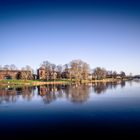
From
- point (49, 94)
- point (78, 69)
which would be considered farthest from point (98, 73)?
point (49, 94)

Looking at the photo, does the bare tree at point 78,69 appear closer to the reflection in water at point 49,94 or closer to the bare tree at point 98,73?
the bare tree at point 98,73

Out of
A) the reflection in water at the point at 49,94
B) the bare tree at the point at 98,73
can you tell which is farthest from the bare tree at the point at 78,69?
the reflection in water at the point at 49,94

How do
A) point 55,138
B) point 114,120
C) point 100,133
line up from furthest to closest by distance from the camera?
point 114,120, point 100,133, point 55,138

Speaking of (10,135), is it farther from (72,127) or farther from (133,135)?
(133,135)

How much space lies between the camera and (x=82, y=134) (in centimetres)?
1444

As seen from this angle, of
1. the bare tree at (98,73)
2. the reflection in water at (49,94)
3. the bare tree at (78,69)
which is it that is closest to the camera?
the reflection in water at (49,94)

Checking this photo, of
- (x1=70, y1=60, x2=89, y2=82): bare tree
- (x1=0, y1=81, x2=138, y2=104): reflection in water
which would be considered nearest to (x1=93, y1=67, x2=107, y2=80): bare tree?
(x1=70, y1=60, x2=89, y2=82): bare tree

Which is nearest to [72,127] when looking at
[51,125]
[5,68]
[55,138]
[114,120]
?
[51,125]

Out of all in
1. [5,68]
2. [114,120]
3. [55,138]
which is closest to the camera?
[55,138]

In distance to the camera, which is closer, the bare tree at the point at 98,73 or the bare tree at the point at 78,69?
the bare tree at the point at 78,69

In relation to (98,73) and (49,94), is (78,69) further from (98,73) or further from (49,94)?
(49,94)

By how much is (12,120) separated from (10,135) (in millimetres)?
5374

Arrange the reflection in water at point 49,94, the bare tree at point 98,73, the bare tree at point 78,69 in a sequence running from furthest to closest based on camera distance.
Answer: the bare tree at point 98,73 → the bare tree at point 78,69 → the reflection in water at point 49,94

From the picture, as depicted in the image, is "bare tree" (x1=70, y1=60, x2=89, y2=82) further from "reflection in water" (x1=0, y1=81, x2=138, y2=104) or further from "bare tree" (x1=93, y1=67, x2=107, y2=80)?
"reflection in water" (x1=0, y1=81, x2=138, y2=104)
